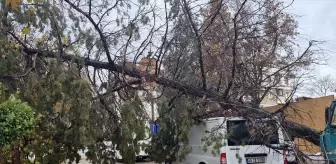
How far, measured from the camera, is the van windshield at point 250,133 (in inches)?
397

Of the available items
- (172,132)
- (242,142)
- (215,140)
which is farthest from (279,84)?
(215,140)

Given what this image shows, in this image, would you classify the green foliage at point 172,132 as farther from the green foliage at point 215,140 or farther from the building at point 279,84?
the building at point 279,84

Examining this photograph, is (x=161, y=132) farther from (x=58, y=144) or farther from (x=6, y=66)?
(x=6, y=66)

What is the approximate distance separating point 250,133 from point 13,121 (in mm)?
5574

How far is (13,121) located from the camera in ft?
23.3

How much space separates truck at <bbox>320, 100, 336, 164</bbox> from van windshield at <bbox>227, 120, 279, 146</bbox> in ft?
4.69

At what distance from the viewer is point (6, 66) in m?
9.55

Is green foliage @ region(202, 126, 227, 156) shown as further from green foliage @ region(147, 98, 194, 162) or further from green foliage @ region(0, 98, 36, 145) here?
green foliage @ region(0, 98, 36, 145)

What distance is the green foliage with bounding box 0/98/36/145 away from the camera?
7.02 m

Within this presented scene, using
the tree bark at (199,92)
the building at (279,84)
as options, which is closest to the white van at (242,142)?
the tree bark at (199,92)

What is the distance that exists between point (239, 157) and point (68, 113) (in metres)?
4.17

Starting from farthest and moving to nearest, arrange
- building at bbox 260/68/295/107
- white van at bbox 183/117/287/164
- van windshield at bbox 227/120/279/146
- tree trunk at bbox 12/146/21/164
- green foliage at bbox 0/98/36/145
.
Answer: building at bbox 260/68/295/107 → tree trunk at bbox 12/146/21/164 → van windshield at bbox 227/120/279/146 → white van at bbox 183/117/287/164 → green foliage at bbox 0/98/36/145

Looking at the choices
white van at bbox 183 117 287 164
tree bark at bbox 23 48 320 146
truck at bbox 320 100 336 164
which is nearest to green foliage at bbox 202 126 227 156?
white van at bbox 183 117 287 164

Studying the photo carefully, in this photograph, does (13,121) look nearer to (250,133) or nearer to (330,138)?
(250,133)
